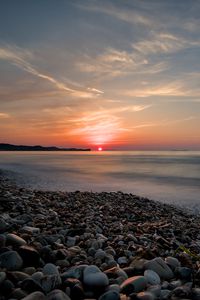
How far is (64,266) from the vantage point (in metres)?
3.71

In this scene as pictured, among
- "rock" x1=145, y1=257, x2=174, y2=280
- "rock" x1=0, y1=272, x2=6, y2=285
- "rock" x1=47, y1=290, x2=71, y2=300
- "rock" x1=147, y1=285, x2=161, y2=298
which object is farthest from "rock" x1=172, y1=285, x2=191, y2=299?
"rock" x1=0, y1=272, x2=6, y2=285

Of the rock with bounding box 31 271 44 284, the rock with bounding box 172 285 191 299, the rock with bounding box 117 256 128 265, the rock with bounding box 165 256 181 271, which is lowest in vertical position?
the rock with bounding box 117 256 128 265


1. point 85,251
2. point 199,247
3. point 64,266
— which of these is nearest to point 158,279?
point 64,266

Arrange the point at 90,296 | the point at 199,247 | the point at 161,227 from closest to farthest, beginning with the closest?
the point at 90,296 < the point at 199,247 < the point at 161,227

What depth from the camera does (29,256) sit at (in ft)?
11.6

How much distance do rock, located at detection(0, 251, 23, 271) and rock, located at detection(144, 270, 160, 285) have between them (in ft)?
4.67

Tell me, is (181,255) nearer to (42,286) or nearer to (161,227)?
(42,286)

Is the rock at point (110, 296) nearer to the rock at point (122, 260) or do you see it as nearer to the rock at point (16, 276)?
the rock at point (16, 276)

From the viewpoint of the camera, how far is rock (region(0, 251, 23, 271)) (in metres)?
3.32

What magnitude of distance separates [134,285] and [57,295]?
789mm

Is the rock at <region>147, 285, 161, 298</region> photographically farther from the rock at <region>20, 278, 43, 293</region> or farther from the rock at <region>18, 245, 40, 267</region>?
the rock at <region>18, 245, 40, 267</region>

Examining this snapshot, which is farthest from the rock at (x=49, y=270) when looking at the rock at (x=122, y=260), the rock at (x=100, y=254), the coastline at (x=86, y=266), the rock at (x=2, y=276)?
the rock at (x=122, y=260)

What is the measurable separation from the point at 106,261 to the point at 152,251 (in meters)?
0.86

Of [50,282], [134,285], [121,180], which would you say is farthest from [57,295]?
[121,180]
